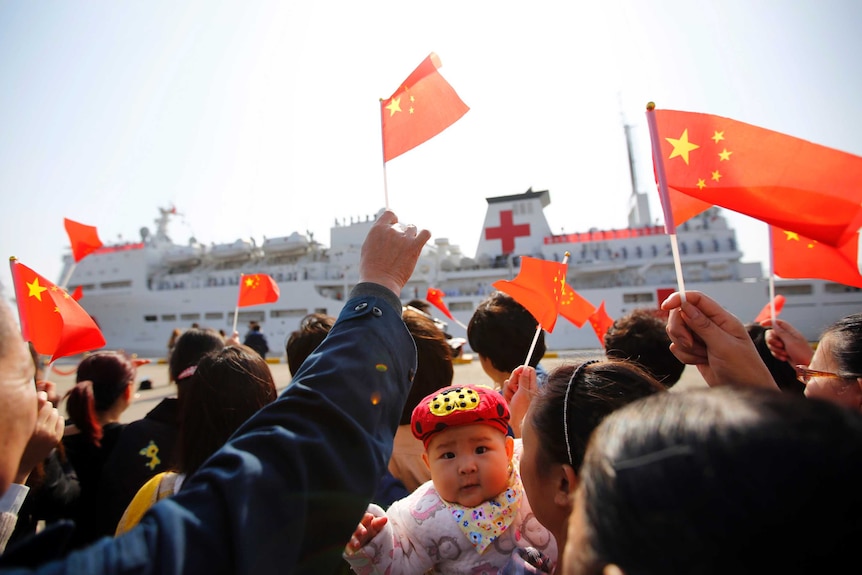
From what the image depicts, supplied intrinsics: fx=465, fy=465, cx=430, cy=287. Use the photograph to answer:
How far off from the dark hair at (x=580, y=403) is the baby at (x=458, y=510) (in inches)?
14.2

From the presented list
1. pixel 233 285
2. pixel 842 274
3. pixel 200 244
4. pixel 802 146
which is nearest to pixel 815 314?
pixel 842 274

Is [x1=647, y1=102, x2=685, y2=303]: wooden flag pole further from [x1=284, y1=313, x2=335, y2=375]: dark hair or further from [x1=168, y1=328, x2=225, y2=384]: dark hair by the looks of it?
[x1=168, y1=328, x2=225, y2=384]: dark hair

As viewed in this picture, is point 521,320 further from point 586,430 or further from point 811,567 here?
point 811,567

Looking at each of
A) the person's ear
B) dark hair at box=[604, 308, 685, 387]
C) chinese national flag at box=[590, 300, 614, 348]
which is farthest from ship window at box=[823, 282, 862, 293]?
the person's ear

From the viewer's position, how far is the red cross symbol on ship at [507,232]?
715 inches

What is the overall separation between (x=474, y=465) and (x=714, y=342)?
28.0 inches

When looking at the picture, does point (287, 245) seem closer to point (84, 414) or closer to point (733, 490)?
point (84, 414)

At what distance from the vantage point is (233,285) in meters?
18.5

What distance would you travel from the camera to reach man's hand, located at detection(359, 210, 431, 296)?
2.95ft

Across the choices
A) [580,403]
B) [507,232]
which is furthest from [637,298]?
[580,403]

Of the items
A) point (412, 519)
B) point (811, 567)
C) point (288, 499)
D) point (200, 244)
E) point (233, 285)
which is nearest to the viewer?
point (811, 567)

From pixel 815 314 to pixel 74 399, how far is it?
1762 cm

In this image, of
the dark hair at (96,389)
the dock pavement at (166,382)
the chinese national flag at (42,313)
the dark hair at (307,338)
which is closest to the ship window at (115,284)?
the dock pavement at (166,382)

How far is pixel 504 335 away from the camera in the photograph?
2.26m
